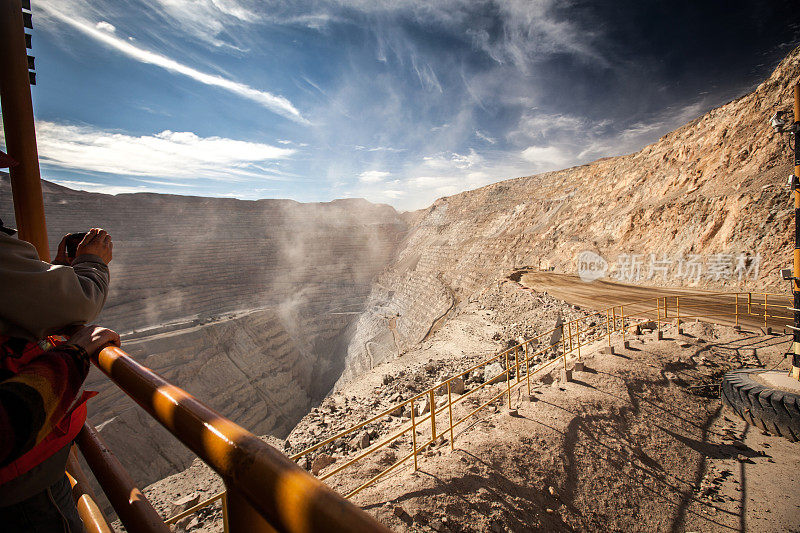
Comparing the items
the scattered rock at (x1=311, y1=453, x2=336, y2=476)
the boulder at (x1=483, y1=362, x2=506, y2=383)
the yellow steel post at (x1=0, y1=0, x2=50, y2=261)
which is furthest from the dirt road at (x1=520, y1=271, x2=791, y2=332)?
the yellow steel post at (x1=0, y1=0, x2=50, y2=261)

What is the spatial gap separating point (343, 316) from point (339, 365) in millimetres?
7296

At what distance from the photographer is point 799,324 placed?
7.20m

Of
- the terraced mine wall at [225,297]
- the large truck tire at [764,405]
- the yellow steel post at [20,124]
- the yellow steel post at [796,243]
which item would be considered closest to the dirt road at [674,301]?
the yellow steel post at [796,243]

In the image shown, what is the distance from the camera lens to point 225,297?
3447cm

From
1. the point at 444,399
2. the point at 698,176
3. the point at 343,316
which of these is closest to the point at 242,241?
the point at 343,316

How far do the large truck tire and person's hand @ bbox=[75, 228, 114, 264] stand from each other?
34.4ft

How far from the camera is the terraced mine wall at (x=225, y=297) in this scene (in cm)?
1939

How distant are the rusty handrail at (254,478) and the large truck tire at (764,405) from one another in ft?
32.1

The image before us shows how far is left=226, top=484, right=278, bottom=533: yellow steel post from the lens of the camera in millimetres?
875

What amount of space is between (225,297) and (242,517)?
37.9 meters

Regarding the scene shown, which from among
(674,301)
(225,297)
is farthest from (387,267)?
(674,301)

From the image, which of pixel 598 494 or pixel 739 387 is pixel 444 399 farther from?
pixel 739 387

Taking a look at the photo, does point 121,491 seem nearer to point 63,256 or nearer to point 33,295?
point 33,295

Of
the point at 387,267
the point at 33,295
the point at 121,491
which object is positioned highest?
the point at 33,295
